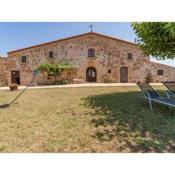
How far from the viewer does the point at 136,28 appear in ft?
30.6

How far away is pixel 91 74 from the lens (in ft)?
70.1

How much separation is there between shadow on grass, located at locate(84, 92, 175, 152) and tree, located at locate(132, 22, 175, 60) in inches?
112

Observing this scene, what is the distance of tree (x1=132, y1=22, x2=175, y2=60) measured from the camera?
22.8ft

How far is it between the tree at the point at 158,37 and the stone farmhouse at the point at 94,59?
11001mm

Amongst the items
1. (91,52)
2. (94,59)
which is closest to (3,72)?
(91,52)

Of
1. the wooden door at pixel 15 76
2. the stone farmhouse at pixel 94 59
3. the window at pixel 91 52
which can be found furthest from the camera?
the window at pixel 91 52

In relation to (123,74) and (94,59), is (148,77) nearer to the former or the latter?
(123,74)

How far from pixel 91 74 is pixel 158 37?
13.8m

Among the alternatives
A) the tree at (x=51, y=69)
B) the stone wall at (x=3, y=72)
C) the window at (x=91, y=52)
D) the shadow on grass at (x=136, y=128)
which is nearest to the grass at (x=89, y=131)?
the shadow on grass at (x=136, y=128)

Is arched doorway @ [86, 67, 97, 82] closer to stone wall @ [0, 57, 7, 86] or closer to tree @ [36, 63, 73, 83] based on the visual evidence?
tree @ [36, 63, 73, 83]

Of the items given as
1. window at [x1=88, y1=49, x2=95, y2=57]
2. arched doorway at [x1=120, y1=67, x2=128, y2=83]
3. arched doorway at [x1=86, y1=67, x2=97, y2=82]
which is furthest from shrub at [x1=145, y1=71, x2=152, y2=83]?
window at [x1=88, y1=49, x2=95, y2=57]

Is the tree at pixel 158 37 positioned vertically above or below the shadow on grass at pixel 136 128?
above

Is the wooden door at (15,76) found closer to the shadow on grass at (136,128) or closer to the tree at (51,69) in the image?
the tree at (51,69)

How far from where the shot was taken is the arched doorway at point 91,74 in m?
21.2
